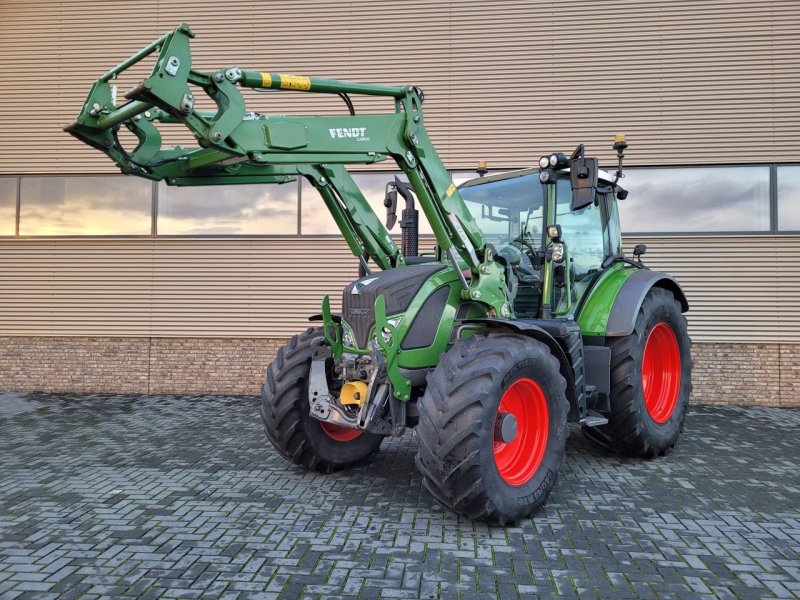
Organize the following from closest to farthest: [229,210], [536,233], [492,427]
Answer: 1. [492,427]
2. [536,233]
3. [229,210]

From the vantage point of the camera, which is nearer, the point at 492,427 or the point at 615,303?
the point at 492,427

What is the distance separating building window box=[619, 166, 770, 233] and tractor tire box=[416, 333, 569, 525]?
17.0 feet

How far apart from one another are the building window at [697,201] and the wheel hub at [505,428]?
5.55 metres

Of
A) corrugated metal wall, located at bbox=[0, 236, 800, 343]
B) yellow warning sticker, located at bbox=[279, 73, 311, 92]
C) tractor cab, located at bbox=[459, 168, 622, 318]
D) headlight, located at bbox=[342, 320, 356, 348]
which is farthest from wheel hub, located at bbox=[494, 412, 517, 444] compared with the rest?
corrugated metal wall, located at bbox=[0, 236, 800, 343]

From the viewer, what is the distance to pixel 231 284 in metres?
9.05

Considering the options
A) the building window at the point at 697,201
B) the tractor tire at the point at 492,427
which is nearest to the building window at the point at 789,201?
the building window at the point at 697,201

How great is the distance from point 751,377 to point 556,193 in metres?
5.12

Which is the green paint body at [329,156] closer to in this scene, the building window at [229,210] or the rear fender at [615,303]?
the rear fender at [615,303]

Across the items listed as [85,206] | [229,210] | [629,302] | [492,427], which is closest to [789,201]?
[629,302]

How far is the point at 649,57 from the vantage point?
8594mm

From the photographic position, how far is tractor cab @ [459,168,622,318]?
5.17 metres

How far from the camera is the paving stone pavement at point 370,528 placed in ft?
9.98

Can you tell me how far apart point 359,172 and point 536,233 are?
4.39 metres

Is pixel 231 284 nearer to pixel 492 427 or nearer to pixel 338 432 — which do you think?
pixel 338 432
